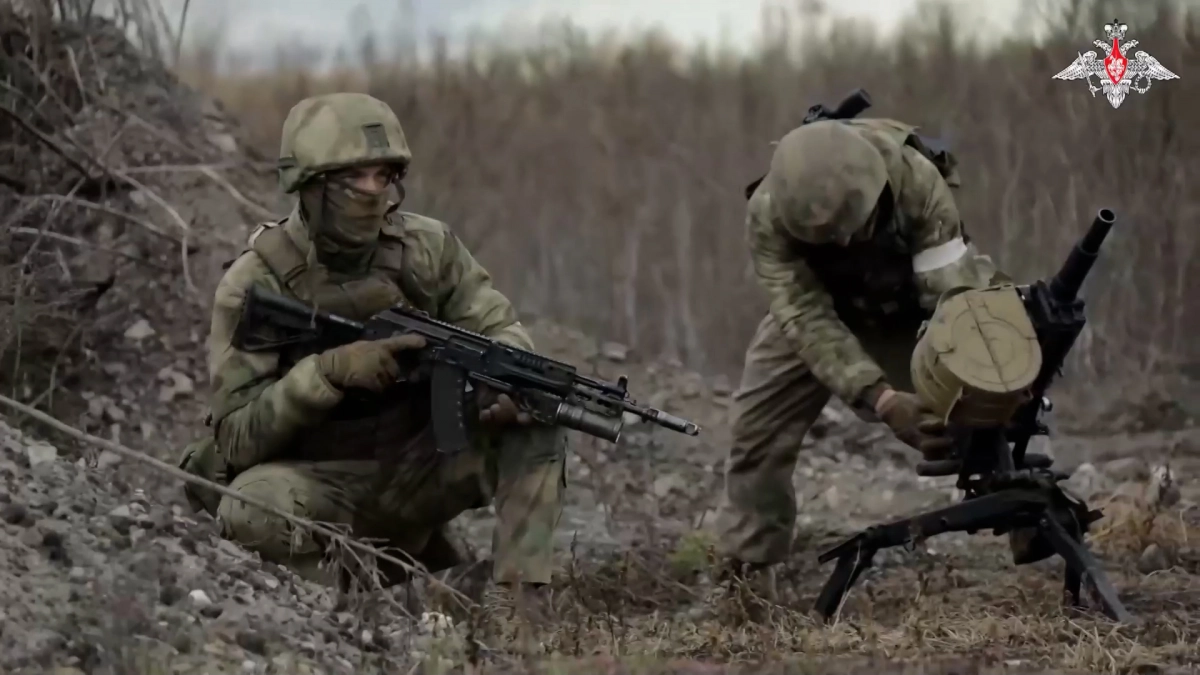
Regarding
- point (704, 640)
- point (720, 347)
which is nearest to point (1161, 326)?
point (720, 347)

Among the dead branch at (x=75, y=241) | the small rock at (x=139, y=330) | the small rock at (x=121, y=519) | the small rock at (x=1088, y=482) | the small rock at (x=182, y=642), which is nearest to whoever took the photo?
the small rock at (x=182, y=642)

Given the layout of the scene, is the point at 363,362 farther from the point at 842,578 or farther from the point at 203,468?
the point at 842,578

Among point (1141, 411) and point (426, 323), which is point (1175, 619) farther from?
point (1141, 411)

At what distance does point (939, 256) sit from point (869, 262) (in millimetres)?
230

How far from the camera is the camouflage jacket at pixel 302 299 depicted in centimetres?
400

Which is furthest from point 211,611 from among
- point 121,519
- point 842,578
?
point 842,578

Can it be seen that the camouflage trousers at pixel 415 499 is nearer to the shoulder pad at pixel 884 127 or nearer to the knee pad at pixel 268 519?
the knee pad at pixel 268 519

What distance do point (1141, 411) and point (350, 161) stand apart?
5.74m

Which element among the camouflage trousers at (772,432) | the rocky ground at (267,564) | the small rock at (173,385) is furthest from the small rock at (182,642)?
the small rock at (173,385)

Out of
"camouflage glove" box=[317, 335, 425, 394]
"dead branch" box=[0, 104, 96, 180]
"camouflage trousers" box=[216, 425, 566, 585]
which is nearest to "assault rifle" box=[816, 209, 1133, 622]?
"camouflage trousers" box=[216, 425, 566, 585]

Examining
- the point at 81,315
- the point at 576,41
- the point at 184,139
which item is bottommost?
the point at 81,315

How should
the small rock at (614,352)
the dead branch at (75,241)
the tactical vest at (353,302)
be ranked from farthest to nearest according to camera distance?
the small rock at (614,352) < the dead branch at (75,241) < the tactical vest at (353,302)

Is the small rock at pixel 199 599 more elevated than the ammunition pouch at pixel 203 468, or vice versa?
the small rock at pixel 199 599

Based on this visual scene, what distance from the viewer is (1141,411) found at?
822 centimetres
